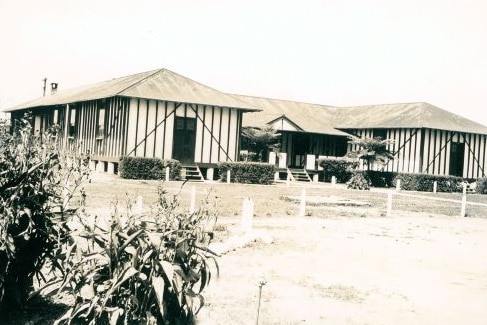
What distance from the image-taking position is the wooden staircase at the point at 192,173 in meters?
27.4

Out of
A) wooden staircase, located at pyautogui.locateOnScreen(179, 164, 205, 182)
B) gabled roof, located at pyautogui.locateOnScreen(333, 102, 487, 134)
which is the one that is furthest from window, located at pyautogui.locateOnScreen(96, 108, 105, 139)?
gabled roof, located at pyautogui.locateOnScreen(333, 102, 487, 134)

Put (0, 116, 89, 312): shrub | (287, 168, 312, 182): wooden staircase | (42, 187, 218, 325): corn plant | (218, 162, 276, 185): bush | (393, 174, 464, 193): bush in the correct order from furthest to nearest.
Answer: (287, 168, 312, 182): wooden staircase
(393, 174, 464, 193): bush
(218, 162, 276, 185): bush
(0, 116, 89, 312): shrub
(42, 187, 218, 325): corn plant

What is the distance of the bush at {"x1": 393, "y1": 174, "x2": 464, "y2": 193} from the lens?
3209cm

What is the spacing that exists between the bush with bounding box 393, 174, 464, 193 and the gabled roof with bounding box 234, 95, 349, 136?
239 inches

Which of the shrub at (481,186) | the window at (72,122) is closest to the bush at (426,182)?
the shrub at (481,186)

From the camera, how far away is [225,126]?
29.6m

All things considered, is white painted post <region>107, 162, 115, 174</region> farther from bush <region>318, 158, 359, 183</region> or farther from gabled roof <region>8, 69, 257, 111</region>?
bush <region>318, 158, 359, 183</region>

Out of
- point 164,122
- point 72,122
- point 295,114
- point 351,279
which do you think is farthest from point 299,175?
point 351,279

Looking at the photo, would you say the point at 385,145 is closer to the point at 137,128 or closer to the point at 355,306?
the point at 137,128

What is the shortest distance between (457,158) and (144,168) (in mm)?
21385

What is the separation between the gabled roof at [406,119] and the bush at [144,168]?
16.3 meters

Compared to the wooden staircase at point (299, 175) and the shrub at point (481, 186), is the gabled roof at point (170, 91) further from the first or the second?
the shrub at point (481, 186)

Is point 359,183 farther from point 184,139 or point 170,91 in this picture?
point 170,91

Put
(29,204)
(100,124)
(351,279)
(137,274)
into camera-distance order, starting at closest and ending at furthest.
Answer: (137,274)
(29,204)
(351,279)
(100,124)
